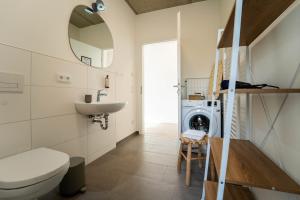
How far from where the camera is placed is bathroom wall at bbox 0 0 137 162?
1110 mm

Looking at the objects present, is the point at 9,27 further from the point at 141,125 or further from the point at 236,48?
the point at 141,125

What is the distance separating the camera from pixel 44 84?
1346 millimetres

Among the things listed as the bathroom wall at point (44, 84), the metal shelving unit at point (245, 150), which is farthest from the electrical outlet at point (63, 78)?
the metal shelving unit at point (245, 150)

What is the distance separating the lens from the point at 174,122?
4641 millimetres

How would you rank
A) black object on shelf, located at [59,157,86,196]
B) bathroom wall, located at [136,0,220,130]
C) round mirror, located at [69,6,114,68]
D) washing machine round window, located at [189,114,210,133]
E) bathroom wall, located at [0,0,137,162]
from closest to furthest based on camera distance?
bathroom wall, located at [0,0,137,162]
black object on shelf, located at [59,157,86,196]
round mirror, located at [69,6,114,68]
washing machine round window, located at [189,114,210,133]
bathroom wall, located at [136,0,220,130]

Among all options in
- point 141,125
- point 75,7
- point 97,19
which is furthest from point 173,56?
point 75,7

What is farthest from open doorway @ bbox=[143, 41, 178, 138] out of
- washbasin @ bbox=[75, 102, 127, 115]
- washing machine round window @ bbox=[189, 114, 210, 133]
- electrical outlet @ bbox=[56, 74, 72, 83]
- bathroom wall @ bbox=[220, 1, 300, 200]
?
bathroom wall @ bbox=[220, 1, 300, 200]

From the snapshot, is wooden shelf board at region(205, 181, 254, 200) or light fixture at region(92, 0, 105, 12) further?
light fixture at region(92, 0, 105, 12)

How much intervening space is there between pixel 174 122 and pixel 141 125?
166 centimetres

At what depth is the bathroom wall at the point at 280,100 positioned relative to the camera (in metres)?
0.70

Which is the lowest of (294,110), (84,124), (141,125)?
(141,125)

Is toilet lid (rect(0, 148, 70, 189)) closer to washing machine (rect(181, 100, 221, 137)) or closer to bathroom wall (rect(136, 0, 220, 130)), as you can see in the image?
washing machine (rect(181, 100, 221, 137))

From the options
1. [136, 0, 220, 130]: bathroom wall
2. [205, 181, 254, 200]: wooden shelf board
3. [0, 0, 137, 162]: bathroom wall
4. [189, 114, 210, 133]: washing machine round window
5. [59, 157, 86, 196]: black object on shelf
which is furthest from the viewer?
[136, 0, 220, 130]: bathroom wall

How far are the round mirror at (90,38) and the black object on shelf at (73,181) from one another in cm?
119
